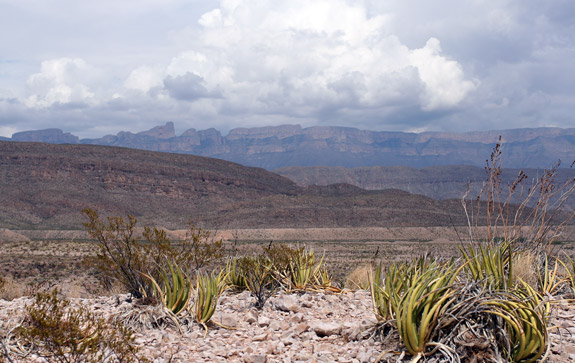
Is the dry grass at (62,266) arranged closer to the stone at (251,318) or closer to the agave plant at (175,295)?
the agave plant at (175,295)

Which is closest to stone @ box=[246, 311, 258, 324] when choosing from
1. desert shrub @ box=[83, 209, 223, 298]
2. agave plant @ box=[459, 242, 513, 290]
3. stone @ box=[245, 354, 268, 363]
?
desert shrub @ box=[83, 209, 223, 298]

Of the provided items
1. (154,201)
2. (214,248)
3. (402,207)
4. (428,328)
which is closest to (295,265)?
(214,248)

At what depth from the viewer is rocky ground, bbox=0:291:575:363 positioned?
205 inches

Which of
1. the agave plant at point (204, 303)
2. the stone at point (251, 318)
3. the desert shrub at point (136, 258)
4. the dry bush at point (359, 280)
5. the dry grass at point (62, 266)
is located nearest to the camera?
the agave plant at point (204, 303)

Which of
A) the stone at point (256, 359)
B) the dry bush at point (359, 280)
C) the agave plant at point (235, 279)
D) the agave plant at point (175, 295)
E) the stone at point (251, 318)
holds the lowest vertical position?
the dry bush at point (359, 280)

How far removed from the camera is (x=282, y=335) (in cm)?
605

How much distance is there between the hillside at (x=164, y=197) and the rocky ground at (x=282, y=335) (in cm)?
5871

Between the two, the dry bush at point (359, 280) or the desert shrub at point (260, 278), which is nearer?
the desert shrub at point (260, 278)

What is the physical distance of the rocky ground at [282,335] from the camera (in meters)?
5.20

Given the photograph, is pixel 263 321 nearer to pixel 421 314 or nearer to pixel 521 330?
pixel 421 314

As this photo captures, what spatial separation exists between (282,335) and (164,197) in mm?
94652

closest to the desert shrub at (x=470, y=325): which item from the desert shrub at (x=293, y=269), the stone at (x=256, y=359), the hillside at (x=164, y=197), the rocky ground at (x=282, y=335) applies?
the rocky ground at (x=282, y=335)

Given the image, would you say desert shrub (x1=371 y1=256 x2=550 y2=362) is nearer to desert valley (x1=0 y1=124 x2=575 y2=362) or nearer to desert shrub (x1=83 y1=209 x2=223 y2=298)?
desert valley (x1=0 y1=124 x2=575 y2=362)

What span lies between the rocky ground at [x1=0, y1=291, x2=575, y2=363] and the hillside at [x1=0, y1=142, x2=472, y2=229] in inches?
2312
